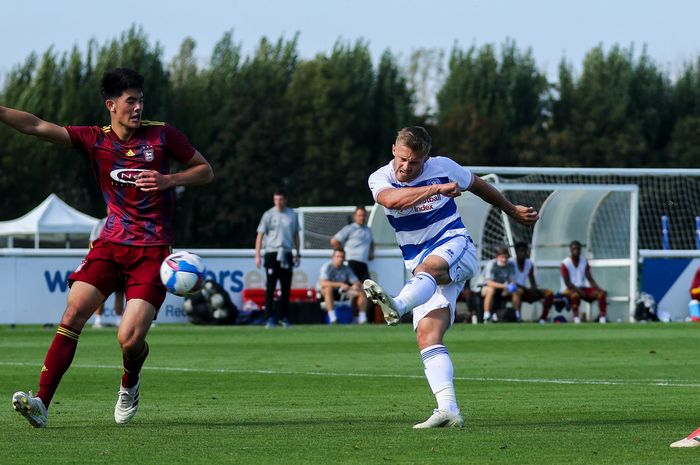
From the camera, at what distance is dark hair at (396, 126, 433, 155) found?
28.7 ft

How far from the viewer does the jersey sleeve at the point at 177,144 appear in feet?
30.5

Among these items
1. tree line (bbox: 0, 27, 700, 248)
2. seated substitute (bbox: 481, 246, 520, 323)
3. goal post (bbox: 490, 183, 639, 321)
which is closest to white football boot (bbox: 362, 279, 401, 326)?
seated substitute (bbox: 481, 246, 520, 323)

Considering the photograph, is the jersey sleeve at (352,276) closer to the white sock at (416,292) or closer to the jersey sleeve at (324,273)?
the jersey sleeve at (324,273)

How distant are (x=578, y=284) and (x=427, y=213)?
748 inches

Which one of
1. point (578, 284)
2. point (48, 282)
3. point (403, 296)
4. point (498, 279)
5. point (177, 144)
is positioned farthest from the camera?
point (578, 284)

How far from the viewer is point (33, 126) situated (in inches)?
354

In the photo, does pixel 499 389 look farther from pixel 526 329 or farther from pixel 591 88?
pixel 591 88

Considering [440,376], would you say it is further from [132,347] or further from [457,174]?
[132,347]

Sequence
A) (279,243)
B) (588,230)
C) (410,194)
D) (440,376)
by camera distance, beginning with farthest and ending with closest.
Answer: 1. (588,230)
2. (279,243)
3. (440,376)
4. (410,194)

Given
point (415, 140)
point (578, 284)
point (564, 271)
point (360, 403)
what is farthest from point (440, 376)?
point (578, 284)

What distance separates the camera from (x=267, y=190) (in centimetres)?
7800

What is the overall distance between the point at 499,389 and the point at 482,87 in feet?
251

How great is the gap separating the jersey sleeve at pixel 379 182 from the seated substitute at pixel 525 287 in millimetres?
18182

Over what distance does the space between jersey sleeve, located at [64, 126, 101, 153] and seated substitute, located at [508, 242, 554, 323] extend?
60.3 feet
